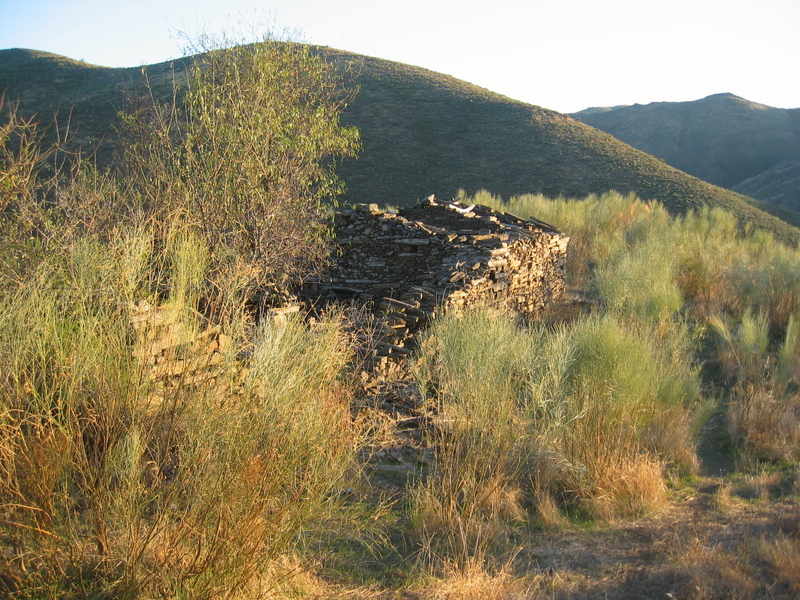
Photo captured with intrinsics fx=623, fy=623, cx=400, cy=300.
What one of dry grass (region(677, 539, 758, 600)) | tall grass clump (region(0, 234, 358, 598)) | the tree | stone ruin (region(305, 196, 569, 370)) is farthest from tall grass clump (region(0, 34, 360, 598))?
stone ruin (region(305, 196, 569, 370))

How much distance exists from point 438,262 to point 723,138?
189 ft

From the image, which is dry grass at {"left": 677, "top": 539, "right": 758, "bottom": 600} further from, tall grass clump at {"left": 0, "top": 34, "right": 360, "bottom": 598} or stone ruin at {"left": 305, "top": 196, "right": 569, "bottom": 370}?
stone ruin at {"left": 305, "top": 196, "right": 569, "bottom": 370}

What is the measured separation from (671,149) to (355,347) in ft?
198

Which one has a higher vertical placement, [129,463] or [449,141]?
[449,141]

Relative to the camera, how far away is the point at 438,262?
392 inches

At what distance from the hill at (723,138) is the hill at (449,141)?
1717 cm

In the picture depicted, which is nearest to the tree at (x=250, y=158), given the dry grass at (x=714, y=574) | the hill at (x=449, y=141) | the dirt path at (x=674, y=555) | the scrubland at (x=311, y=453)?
the scrubland at (x=311, y=453)

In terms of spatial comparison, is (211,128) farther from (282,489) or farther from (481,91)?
(481,91)

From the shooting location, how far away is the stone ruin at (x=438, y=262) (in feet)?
28.9

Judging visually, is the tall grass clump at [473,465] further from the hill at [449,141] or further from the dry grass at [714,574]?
the hill at [449,141]

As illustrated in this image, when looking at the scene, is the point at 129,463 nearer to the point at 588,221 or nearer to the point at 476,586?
the point at 476,586

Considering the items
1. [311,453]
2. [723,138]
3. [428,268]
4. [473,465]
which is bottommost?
[473,465]

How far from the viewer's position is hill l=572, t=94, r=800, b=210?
48.2 metres

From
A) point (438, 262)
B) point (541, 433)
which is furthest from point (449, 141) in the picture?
point (541, 433)
